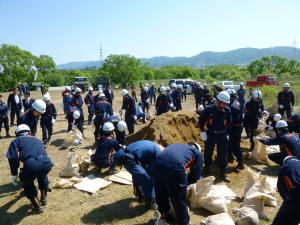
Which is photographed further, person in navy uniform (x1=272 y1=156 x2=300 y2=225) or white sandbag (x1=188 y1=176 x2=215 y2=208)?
white sandbag (x1=188 y1=176 x2=215 y2=208)

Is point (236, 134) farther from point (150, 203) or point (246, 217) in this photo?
point (150, 203)

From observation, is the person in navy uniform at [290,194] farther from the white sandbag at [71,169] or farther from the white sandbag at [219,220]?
the white sandbag at [71,169]

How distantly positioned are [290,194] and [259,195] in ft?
6.25

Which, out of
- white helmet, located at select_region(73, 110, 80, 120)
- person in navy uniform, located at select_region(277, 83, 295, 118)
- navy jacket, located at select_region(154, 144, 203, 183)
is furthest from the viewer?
person in navy uniform, located at select_region(277, 83, 295, 118)

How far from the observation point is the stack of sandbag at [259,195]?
5.71 m

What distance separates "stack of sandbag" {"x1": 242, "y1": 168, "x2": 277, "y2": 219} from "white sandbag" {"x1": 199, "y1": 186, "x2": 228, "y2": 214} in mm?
433

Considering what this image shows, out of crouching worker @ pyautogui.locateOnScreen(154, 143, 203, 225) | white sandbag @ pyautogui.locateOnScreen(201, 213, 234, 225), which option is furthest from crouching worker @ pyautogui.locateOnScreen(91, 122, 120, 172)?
white sandbag @ pyautogui.locateOnScreen(201, 213, 234, 225)

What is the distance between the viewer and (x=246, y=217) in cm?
526

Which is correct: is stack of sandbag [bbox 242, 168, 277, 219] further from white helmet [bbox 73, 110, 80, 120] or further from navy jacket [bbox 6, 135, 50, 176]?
white helmet [bbox 73, 110, 80, 120]

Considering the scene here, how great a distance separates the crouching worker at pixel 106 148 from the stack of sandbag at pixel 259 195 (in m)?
2.81

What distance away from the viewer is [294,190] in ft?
12.6

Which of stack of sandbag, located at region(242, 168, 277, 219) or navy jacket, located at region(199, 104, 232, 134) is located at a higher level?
navy jacket, located at region(199, 104, 232, 134)

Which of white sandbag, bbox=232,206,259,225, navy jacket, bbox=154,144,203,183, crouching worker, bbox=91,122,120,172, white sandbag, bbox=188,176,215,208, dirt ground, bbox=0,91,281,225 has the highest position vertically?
navy jacket, bbox=154,144,203,183

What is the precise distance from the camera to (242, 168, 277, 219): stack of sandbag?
571 centimetres
